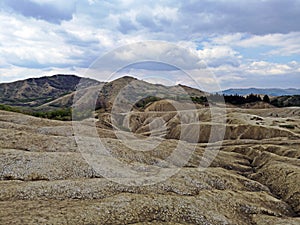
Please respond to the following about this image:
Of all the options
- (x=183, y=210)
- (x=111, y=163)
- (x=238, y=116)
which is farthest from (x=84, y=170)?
(x=238, y=116)

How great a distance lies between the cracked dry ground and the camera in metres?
25.7

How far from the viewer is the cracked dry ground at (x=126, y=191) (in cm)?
2573

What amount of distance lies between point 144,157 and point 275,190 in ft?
64.1

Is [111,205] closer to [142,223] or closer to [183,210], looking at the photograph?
[142,223]

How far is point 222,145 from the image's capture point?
258 ft

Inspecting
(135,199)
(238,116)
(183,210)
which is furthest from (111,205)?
(238,116)

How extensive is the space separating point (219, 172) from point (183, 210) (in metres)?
18.1

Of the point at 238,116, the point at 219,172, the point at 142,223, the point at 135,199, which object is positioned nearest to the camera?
the point at 142,223

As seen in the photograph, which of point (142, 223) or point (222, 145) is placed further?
point (222, 145)

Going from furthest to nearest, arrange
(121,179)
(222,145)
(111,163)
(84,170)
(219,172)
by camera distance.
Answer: (222,145) → (219,172) → (111,163) → (84,170) → (121,179)

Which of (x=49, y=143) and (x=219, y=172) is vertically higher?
(x=49, y=143)

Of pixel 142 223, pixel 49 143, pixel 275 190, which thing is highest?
pixel 49 143

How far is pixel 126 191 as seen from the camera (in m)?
32.1

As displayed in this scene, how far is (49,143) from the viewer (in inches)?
1832
